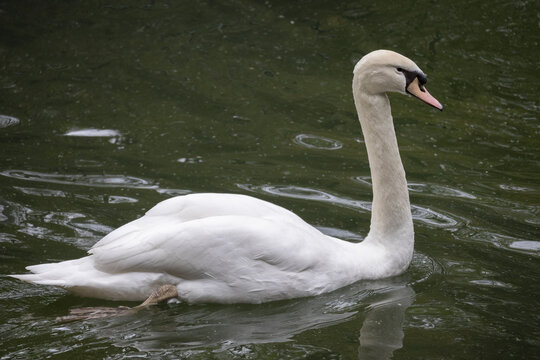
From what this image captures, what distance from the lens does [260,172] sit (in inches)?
317

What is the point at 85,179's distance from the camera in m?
7.76

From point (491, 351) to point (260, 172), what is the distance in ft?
11.4

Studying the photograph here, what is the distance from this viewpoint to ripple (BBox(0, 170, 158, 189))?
302 inches

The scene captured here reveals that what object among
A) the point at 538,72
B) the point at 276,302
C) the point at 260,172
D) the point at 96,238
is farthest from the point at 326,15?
the point at 276,302

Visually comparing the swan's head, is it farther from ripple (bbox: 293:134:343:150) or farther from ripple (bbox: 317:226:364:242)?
ripple (bbox: 293:134:343:150)

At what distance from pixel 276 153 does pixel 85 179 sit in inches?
74.5

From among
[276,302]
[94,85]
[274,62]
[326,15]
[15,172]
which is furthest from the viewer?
[326,15]

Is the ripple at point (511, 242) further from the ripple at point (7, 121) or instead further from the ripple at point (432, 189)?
the ripple at point (7, 121)

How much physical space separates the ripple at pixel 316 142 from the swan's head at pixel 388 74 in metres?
2.80

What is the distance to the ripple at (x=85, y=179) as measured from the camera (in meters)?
7.66

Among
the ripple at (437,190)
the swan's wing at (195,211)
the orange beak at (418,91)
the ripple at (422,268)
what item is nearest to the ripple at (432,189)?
the ripple at (437,190)

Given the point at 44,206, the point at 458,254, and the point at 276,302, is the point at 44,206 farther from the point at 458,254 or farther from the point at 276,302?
the point at 458,254

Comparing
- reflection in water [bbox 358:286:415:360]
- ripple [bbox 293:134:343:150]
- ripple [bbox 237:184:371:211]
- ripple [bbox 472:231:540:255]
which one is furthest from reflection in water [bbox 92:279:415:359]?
ripple [bbox 293:134:343:150]

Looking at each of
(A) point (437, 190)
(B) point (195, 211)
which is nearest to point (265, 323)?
(B) point (195, 211)
